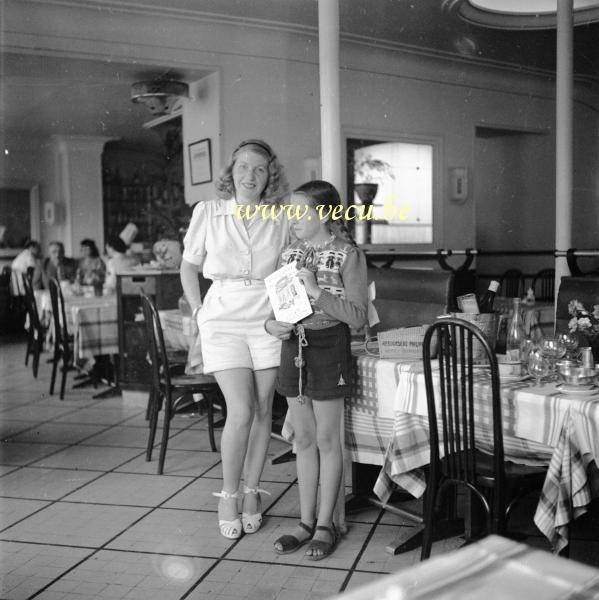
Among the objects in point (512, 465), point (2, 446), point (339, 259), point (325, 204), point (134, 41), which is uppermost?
point (134, 41)

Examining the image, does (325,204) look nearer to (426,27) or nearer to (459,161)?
(426,27)

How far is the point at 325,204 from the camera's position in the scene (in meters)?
2.49

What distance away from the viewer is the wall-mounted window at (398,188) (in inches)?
271

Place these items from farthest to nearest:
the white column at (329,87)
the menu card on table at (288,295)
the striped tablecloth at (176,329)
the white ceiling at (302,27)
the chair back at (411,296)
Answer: the white ceiling at (302,27), the striped tablecloth at (176,329), the white column at (329,87), the chair back at (411,296), the menu card on table at (288,295)

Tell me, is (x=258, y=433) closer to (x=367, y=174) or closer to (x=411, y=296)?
(x=411, y=296)

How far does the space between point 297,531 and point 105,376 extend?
388 centimetres

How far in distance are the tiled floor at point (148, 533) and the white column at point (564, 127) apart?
268 cm

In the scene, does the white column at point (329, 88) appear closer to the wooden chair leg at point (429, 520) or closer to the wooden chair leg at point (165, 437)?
the wooden chair leg at point (165, 437)

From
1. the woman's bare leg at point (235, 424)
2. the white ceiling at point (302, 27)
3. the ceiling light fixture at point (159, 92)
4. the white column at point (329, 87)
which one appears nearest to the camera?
the woman's bare leg at point (235, 424)

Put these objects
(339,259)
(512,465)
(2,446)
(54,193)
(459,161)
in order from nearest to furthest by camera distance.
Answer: (512,465), (339,259), (2,446), (459,161), (54,193)

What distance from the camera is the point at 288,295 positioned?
248 cm

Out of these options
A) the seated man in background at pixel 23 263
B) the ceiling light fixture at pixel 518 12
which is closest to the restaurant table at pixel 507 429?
the ceiling light fixture at pixel 518 12

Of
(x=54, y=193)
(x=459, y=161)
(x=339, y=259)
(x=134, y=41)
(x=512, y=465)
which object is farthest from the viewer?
(x=54, y=193)

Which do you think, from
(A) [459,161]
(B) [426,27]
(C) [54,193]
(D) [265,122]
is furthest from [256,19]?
(C) [54,193]
